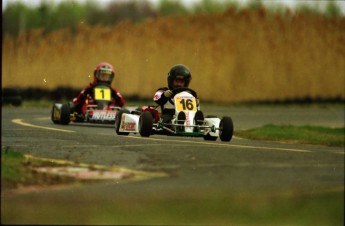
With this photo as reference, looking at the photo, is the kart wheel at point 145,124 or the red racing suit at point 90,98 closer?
the kart wheel at point 145,124

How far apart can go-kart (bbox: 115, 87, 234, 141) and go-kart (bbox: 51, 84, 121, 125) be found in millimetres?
4904

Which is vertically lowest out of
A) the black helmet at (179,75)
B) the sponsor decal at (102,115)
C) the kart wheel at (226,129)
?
the kart wheel at (226,129)

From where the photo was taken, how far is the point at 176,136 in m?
31.1

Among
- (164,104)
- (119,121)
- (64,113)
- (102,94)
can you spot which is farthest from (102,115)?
(164,104)

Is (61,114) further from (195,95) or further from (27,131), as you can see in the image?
(27,131)

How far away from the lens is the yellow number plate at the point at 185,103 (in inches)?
1249

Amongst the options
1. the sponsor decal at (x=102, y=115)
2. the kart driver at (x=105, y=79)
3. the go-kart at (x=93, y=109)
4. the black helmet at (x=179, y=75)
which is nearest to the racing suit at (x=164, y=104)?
the black helmet at (x=179, y=75)

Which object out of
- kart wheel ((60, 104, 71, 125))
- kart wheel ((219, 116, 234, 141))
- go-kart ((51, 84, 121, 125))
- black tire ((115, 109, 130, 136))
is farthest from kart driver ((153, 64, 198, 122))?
Answer: kart wheel ((60, 104, 71, 125))

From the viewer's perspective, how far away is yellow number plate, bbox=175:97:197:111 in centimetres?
3172

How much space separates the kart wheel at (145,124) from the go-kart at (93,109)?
530 centimetres

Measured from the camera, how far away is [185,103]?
31.9m

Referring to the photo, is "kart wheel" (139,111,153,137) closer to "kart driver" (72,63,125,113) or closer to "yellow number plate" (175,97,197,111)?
"yellow number plate" (175,97,197,111)

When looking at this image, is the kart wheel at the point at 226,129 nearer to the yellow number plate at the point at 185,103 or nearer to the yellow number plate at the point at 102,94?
the yellow number plate at the point at 185,103

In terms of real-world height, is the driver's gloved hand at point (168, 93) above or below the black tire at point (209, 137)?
above
